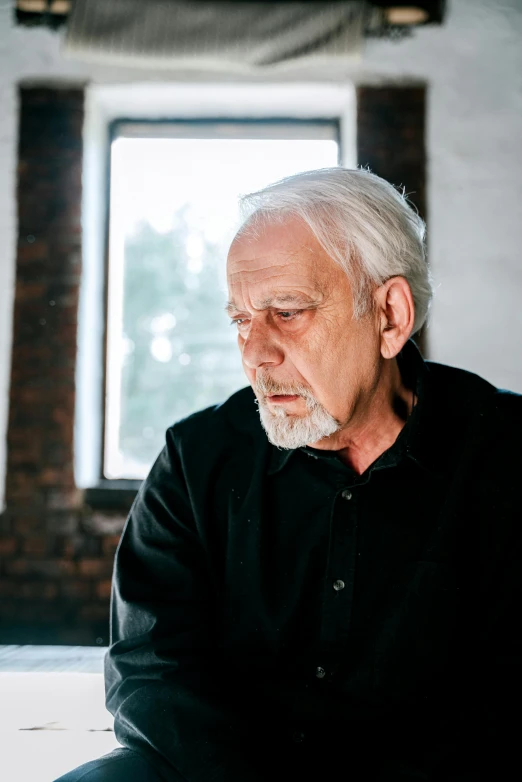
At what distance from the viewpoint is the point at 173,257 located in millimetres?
3613

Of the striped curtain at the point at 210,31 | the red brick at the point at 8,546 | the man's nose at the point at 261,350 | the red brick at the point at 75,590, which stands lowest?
the red brick at the point at 75,590

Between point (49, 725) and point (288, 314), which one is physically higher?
point (288, 314)

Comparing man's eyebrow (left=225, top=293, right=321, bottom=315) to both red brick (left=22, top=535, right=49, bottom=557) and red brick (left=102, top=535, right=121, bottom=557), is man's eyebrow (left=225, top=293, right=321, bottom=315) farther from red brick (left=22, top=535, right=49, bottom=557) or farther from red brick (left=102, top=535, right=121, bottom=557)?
red brick (left=22, top=535, right=49, bottom=557)

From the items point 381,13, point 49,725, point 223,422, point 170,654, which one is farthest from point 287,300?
point 381,13

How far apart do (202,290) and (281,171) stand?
75 centimetres

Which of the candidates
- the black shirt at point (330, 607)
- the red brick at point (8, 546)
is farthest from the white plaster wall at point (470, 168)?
the black shirt at point (330, 607)

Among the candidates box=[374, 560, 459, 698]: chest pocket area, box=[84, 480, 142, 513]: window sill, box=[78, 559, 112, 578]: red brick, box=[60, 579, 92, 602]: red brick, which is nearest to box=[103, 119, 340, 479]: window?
box=[84, 480, 142, 513]: window sill

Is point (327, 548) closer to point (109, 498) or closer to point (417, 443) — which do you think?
point (417, 443)

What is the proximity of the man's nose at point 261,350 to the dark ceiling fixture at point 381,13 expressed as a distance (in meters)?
2.51

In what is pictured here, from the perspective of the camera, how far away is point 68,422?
3.29m

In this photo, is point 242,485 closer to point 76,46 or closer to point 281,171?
point 281,171

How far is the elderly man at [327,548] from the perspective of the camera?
1259mm

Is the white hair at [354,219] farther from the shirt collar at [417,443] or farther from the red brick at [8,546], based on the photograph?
the red brick at [8,546]

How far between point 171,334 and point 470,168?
1.72 metres
